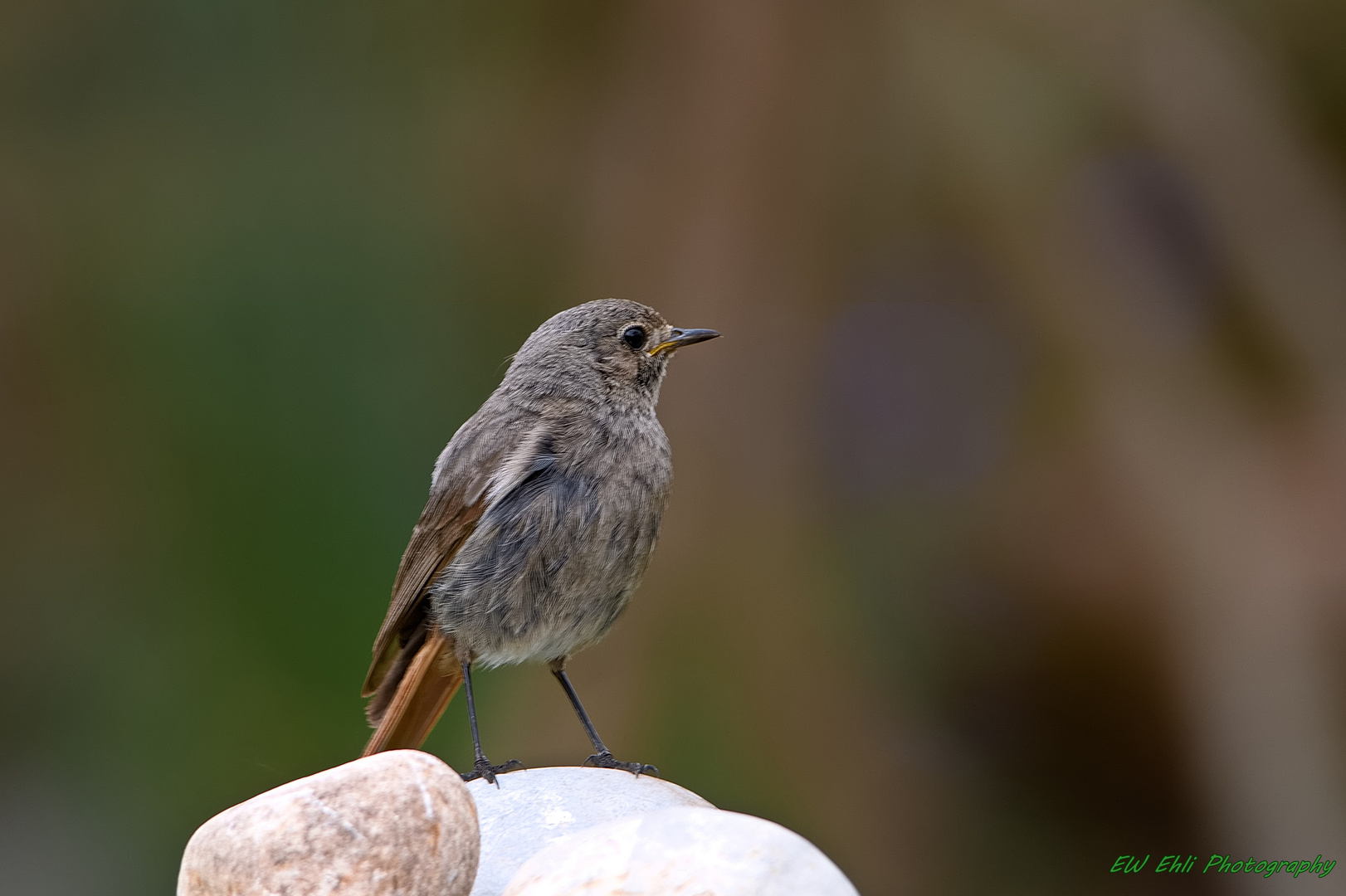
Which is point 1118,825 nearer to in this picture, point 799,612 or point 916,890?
point 916,890

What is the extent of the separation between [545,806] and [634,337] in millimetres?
1216

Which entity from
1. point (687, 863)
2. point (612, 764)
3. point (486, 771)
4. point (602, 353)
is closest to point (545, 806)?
point (486, 771)

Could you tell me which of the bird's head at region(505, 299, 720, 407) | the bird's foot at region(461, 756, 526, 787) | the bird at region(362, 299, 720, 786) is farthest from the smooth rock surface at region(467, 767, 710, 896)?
the bird's head at region(505, 299, 720, 407)

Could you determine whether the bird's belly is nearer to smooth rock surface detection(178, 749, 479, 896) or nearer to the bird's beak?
the bird's beak

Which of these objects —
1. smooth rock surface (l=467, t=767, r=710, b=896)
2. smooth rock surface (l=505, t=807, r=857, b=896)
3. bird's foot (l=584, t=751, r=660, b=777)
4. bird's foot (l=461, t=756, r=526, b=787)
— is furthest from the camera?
bird's foot (l=584, t=751, r=660, b=777)

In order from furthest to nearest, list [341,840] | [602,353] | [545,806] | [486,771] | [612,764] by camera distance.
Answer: [602,353], [612,764], [486,771], [545,806], [341,840]

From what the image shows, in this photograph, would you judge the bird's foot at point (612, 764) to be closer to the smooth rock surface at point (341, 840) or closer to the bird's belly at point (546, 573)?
the bird's belly at point (546, 573)

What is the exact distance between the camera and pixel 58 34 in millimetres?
5254

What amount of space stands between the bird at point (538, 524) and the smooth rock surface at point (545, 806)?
0.48ft

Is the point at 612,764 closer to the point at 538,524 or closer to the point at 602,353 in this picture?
the point at 538,524

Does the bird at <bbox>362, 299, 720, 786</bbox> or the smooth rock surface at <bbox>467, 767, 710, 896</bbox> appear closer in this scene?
the smooth rock surface at <bbox>467, 767, 710, 896</bbox>

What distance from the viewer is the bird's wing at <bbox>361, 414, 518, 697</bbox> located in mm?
3074

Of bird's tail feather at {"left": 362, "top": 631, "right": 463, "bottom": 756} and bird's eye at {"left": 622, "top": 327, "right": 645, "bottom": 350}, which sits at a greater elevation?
bird's eye at {"left": 622, "top": 327, "right": 645, "bottom": 350}

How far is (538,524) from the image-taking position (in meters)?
2.97
